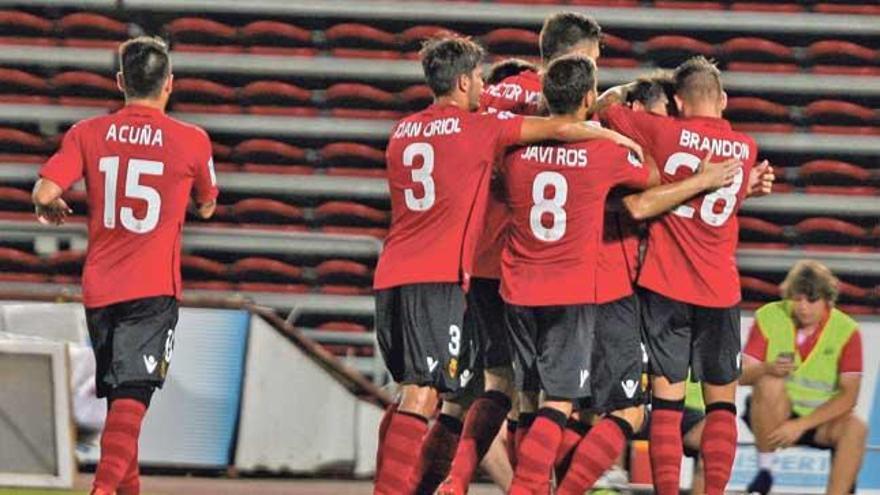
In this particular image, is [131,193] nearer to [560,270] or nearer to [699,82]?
[560,270]

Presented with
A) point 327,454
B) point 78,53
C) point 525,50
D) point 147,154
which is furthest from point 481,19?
point 147,154

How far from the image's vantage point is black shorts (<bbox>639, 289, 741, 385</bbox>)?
25.6ft

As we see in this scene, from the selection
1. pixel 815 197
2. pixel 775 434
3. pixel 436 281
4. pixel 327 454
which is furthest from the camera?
pixel 815 197

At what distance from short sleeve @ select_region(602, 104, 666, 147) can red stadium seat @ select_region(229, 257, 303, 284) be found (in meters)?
5.10

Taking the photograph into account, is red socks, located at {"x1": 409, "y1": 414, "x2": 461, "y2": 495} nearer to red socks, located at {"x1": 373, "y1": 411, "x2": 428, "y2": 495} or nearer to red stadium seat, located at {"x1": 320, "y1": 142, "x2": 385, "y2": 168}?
red socks, located at {"x1": 373, "y1": 411, "x2": 428, "y2": 495}

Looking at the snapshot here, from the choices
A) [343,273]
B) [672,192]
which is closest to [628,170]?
[672,192]

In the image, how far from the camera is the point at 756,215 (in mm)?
12992

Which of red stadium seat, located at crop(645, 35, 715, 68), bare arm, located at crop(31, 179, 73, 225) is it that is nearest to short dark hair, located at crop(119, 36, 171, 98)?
bare arm, located at crop(31, 179, 73, 225)

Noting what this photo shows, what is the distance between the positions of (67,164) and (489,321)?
1.77 m

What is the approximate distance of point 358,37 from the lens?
43.5ft

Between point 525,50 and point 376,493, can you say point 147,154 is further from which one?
point 525,50

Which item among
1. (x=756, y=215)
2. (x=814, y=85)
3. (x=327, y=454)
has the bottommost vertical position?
(x=327, y=454)

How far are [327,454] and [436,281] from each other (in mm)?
3241

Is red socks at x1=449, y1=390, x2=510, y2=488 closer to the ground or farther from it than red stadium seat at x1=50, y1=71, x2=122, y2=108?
closer to the ground
